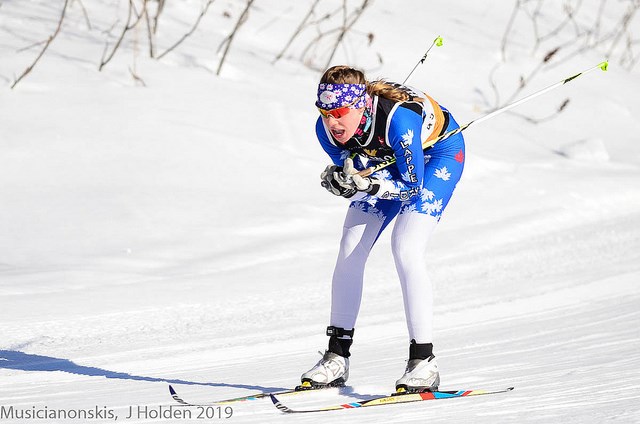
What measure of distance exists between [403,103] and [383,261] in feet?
10.5

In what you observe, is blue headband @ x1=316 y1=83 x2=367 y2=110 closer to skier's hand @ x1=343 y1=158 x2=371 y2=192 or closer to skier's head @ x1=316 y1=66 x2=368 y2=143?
skier's head @ x1=316 y1=66 x2=368 y2=143

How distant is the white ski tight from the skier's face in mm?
389

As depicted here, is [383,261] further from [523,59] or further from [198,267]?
[523,59]

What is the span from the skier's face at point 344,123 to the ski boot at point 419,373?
2.89ft

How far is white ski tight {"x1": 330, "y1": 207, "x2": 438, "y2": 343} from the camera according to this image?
13.0ft

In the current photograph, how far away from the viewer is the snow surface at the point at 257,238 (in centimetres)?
449

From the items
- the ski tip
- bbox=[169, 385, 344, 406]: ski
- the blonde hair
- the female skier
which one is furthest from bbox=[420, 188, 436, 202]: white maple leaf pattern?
the ski tip

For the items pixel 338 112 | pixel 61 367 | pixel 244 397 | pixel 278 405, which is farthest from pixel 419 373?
pixel 61 367

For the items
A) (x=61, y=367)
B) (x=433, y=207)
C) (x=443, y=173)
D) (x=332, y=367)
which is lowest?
(x=61, y=367)

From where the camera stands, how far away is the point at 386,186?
3.90 m

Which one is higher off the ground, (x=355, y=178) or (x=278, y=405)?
(x=355, y=178)

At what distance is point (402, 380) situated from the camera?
156 inches

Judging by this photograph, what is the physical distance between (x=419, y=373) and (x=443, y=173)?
847mm

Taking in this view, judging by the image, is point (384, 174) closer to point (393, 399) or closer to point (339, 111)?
point (339, 111)
